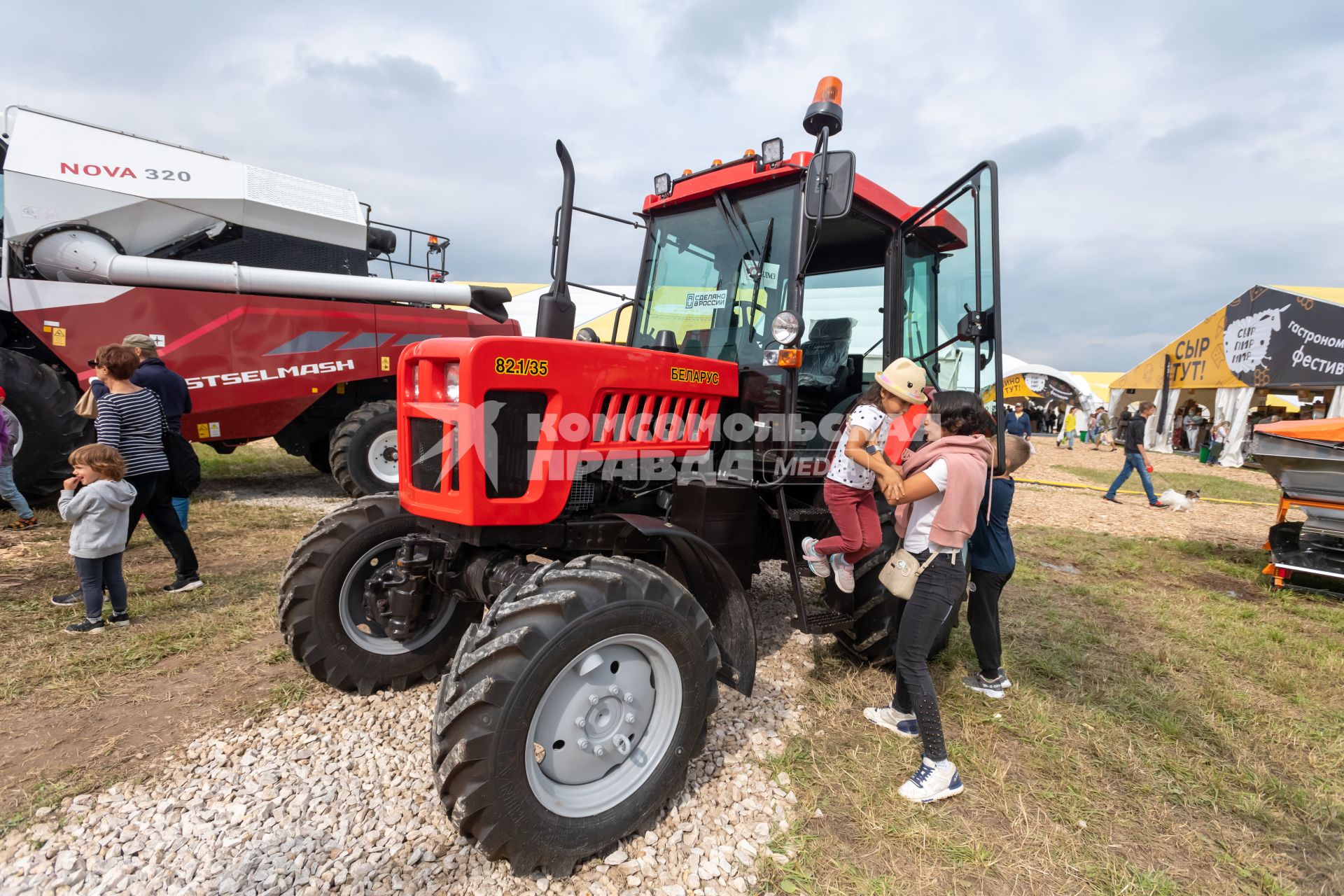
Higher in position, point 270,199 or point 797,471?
point 270,199

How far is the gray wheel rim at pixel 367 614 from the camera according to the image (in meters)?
3.11

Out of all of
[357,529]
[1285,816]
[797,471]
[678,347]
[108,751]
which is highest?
[678,347]

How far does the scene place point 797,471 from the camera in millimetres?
3416

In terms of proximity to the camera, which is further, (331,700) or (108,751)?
(331,700)

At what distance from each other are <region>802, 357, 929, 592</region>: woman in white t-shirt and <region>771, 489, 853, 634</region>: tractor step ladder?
0.17 meters

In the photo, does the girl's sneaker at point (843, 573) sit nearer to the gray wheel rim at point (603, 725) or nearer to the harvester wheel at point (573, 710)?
the harvester wheel at point (573, 710)

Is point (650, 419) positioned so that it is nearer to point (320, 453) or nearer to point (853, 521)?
point (853, 521)

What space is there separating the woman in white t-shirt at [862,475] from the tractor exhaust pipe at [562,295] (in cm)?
138

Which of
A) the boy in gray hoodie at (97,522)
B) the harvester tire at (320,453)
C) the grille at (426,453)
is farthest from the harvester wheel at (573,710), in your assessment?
the harvester tire at (320,453)

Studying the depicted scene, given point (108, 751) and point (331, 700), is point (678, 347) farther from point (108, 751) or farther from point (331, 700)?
point (108, 751)

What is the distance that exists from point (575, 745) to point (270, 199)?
7823 mm

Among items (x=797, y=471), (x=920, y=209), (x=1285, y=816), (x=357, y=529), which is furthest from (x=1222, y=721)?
(x=357, y=529)

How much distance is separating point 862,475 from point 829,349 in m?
1.17

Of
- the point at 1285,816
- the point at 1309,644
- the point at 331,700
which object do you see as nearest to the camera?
the point at 1285,816
